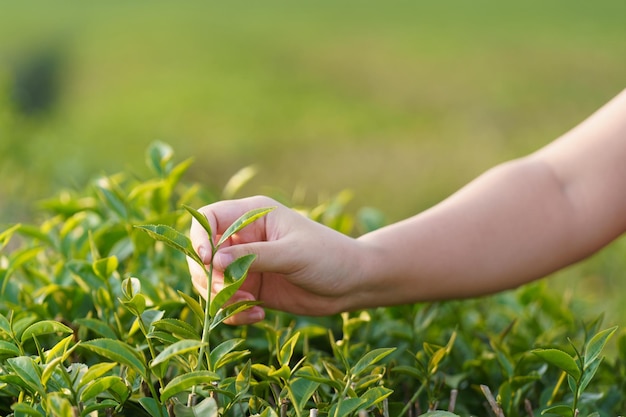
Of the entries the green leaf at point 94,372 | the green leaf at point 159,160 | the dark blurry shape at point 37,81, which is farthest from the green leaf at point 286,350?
the dark blurry shape at point 37,81

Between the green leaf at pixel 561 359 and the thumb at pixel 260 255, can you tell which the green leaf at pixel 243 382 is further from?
the green leaf at pixel 561 359

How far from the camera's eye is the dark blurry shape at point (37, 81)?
8.77m

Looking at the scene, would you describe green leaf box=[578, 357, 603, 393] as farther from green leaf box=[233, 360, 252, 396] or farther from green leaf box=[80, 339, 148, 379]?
green leaf box=[80, 339, 148, 379]

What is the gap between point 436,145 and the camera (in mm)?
6938

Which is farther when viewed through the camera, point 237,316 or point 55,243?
point 55,243

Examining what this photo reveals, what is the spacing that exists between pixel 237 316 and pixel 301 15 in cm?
1157

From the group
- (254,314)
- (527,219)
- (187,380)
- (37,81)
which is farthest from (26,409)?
(37,81)

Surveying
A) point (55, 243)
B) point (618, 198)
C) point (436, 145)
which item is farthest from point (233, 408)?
point (436, 145)

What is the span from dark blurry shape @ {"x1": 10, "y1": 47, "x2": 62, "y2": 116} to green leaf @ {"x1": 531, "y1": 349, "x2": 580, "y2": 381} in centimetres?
809

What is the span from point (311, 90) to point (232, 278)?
8.09 metres

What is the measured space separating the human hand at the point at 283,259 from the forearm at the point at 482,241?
0.08 m

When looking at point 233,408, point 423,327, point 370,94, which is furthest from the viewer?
point 370,94

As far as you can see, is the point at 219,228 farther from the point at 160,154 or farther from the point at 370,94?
the point at 370,94

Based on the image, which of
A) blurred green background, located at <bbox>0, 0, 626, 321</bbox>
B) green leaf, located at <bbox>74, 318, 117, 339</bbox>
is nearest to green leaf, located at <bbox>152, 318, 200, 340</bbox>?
green leaf, located at <bbox>74, 318, 117, 339</bbox>
